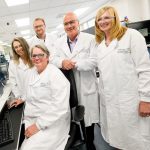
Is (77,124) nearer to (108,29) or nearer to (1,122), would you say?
(1,122)

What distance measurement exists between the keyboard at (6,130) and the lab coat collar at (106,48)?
87 centimetres

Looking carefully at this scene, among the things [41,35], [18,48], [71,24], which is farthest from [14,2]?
[71,24]

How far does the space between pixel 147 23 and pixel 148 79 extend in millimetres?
1991

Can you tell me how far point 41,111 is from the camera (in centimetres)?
168

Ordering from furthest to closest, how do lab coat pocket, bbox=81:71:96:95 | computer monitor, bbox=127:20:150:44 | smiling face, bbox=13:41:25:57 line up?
computer monitor, bbox=127:20:150:44 < smiling face, bbox=13:41:25:57 < lab coat pocket, bbox=81:71:96:95

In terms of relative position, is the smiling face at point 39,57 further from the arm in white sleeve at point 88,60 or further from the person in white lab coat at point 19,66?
the person in white lab coat at point 19,66

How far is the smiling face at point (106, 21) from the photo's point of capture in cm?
157

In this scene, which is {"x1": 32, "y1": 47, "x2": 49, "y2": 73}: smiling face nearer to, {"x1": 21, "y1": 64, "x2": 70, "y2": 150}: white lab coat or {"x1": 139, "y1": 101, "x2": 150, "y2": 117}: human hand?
{"x1": 21, "y1": 64, "x2": 70, "y2": 150}: white lab coat

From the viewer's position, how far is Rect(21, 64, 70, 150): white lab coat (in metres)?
1.46

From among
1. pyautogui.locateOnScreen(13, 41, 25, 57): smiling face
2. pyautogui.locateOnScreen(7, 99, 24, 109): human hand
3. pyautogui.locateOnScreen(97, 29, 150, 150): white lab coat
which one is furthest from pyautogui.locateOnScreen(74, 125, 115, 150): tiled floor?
pyautogui.locateOnScreen(13, 41, 25, 57): smiling face

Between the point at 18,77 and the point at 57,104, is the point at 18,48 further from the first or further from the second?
the point at 57,104

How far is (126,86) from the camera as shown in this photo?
156cm

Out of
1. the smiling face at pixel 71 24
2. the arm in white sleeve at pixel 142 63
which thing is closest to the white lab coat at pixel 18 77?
the smiling face at pixel 71 24

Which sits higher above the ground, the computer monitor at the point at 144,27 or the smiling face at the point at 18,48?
the computer monitor at the point at 144,27
